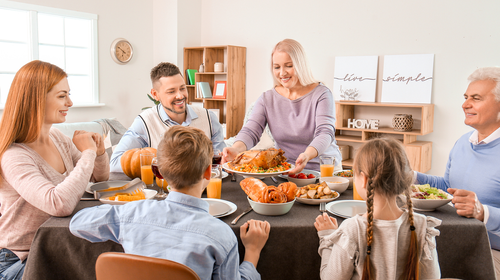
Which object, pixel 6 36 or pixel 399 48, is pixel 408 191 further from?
pixel 6 36

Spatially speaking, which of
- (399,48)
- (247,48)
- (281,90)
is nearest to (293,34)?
(247,48)

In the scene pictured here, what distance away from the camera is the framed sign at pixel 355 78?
14.8 ft

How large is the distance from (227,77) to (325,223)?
14.4ft

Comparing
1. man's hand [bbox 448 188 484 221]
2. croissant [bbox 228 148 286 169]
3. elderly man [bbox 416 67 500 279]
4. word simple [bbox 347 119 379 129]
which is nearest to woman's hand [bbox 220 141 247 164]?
croissant [bbox 228 148 286 169]

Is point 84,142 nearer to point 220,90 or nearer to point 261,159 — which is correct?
point 261,159

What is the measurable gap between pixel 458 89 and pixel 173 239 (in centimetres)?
402

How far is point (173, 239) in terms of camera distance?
104cm

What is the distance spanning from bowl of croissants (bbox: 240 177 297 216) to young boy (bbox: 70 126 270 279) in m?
0.09

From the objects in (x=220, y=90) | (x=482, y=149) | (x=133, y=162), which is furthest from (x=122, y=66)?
(x=482, y=149)

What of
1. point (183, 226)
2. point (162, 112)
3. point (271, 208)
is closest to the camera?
point (183, 226)

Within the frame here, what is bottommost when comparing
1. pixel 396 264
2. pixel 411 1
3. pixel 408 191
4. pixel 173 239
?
pixel 396 264

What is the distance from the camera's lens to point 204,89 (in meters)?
5.75

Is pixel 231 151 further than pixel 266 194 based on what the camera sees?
Yes

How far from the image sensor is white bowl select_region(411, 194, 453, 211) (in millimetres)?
1383
